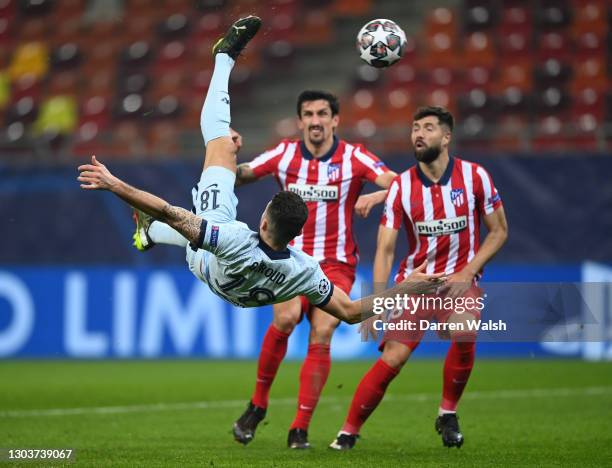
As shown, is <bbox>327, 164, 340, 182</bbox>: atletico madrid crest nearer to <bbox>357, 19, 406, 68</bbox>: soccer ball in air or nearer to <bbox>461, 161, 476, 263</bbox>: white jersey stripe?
<bbox>357, 19, 406, 68</bbox>: soccer ball in air

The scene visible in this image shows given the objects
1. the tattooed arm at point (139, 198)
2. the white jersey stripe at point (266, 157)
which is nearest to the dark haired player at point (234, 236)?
the tattooed arm at point (139, 198)

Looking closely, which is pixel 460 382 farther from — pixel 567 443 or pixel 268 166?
pixel 268 166

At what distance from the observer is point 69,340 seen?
14.5m

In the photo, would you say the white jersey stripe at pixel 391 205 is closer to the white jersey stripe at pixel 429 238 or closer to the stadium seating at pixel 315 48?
the white jersey stripe at pixel 429 238

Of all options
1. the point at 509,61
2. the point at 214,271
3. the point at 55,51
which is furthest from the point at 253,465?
the point at 55,51

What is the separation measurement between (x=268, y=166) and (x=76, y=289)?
6.83m

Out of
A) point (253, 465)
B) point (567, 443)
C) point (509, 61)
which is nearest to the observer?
point (253, 465)

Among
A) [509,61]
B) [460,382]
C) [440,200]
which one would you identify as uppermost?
[509,61]

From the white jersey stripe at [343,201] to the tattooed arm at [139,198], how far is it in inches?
88.7

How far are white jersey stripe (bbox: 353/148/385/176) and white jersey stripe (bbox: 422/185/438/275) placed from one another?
58 cm

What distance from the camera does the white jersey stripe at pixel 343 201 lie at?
8289 mm

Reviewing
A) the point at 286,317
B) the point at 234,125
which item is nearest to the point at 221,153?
the point at 286,317

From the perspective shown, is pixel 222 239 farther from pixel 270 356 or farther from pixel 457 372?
pixel 457 372

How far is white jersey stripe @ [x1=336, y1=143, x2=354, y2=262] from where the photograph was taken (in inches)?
326
